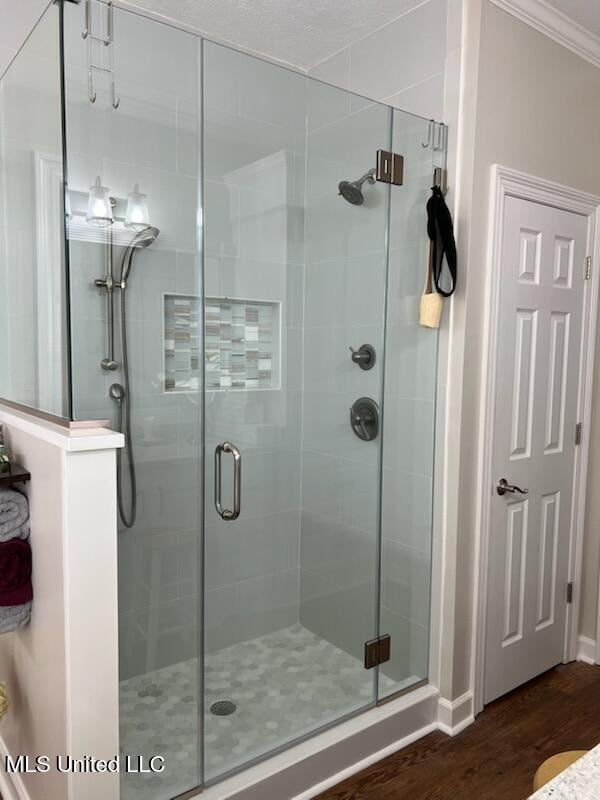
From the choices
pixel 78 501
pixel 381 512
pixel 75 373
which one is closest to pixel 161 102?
pixel 75 373

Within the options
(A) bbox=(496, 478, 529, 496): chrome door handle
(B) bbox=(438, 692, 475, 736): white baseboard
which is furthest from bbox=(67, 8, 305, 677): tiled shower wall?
(A) bbox=(496, 478, 529, 496): chrome door handle

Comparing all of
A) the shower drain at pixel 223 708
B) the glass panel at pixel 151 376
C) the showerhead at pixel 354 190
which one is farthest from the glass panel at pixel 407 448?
the glass panel at pixel 151 376

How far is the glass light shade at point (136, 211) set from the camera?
1.89 metres

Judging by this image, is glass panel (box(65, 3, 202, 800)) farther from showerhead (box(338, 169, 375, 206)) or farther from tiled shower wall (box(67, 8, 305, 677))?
showerhead (box(338, 169, 375, 206))

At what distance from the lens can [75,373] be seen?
1.75m

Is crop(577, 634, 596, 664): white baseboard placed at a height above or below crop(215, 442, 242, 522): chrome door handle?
below

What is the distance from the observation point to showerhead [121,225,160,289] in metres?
1.94

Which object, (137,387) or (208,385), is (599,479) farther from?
(137,387)

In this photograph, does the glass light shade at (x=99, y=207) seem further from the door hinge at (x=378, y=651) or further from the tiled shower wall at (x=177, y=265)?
the door hinge at (x=378, y=651)

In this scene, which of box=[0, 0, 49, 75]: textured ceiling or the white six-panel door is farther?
the white six-panel door

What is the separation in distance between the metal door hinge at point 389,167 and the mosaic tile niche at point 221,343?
0.64 metres

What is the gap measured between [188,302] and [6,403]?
73 centimetres

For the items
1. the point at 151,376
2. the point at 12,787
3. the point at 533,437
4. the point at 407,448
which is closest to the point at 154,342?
the point at 151,376

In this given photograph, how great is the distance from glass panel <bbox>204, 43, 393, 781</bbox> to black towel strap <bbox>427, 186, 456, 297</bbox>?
0.61ft
